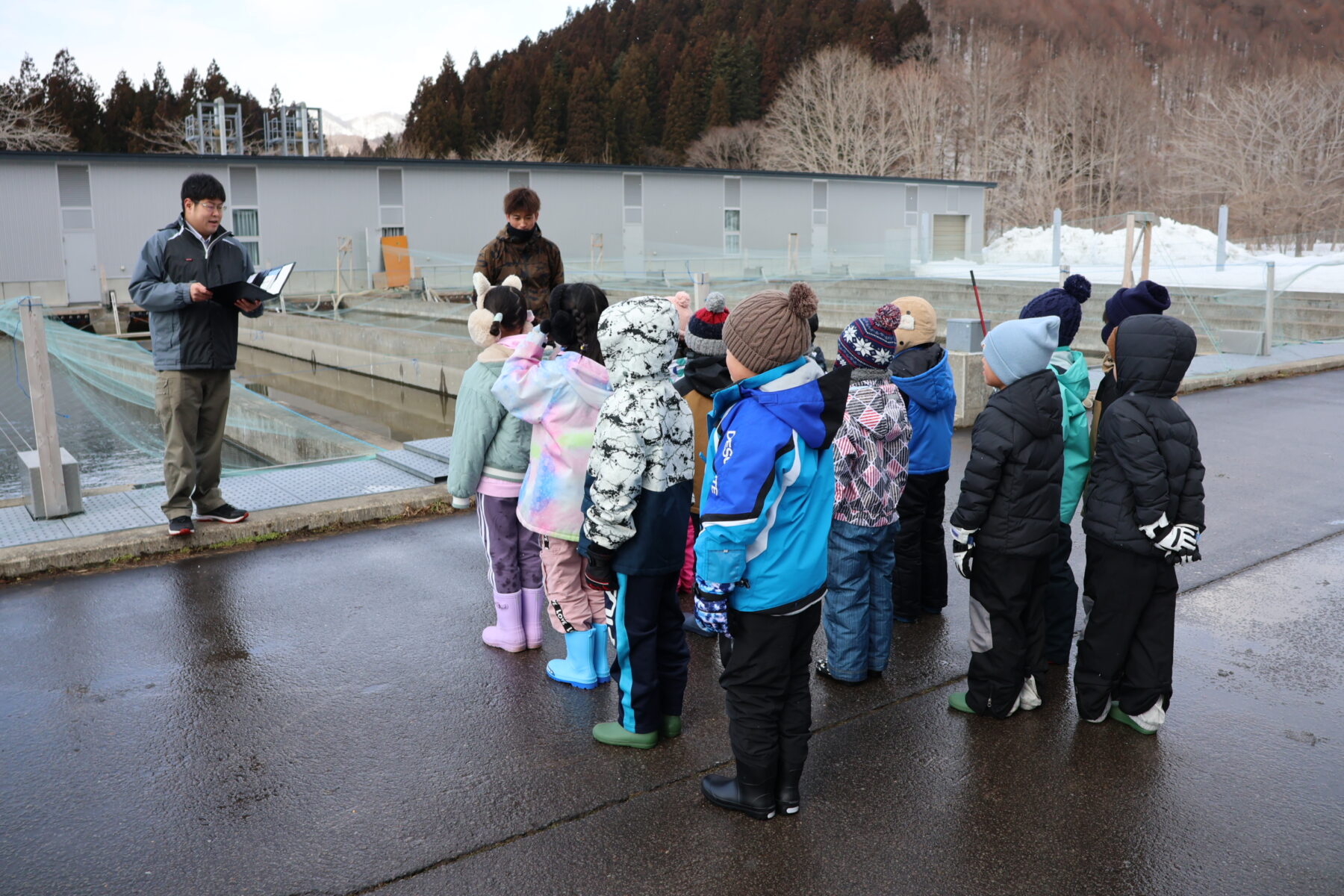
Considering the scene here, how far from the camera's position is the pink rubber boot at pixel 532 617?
4.63 meters

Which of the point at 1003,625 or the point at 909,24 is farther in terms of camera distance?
the point at 909,24

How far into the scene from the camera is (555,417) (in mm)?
4059

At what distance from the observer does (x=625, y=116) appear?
8181cm

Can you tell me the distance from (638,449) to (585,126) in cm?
8078

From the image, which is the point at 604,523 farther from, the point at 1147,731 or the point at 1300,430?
the point at 1300,430

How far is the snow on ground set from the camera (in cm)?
2219

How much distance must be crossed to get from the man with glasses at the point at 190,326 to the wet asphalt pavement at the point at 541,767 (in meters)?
0.78

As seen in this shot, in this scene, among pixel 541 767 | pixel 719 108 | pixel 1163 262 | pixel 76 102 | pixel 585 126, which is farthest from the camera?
pixel 719 108

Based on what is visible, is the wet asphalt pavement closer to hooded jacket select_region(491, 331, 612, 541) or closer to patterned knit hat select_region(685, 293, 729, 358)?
hooded jacket select_region(491, 331, 612, 541)

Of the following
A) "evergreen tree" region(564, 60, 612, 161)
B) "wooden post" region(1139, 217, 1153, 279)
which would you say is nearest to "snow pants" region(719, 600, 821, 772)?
"wooden post" region(1139, 217, 1153, 279)

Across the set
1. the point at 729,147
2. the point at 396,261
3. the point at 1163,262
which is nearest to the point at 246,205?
the point at 396,261

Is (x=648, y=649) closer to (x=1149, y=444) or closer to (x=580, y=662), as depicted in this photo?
(x=580, y=662)

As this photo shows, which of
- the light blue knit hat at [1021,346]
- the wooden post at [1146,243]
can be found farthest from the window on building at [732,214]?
the light blue knit hat at [1021,346]

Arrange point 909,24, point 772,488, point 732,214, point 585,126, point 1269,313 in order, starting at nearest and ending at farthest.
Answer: point 772,488
point 1269,313
point 732,214
point 585,126
point 909,24
